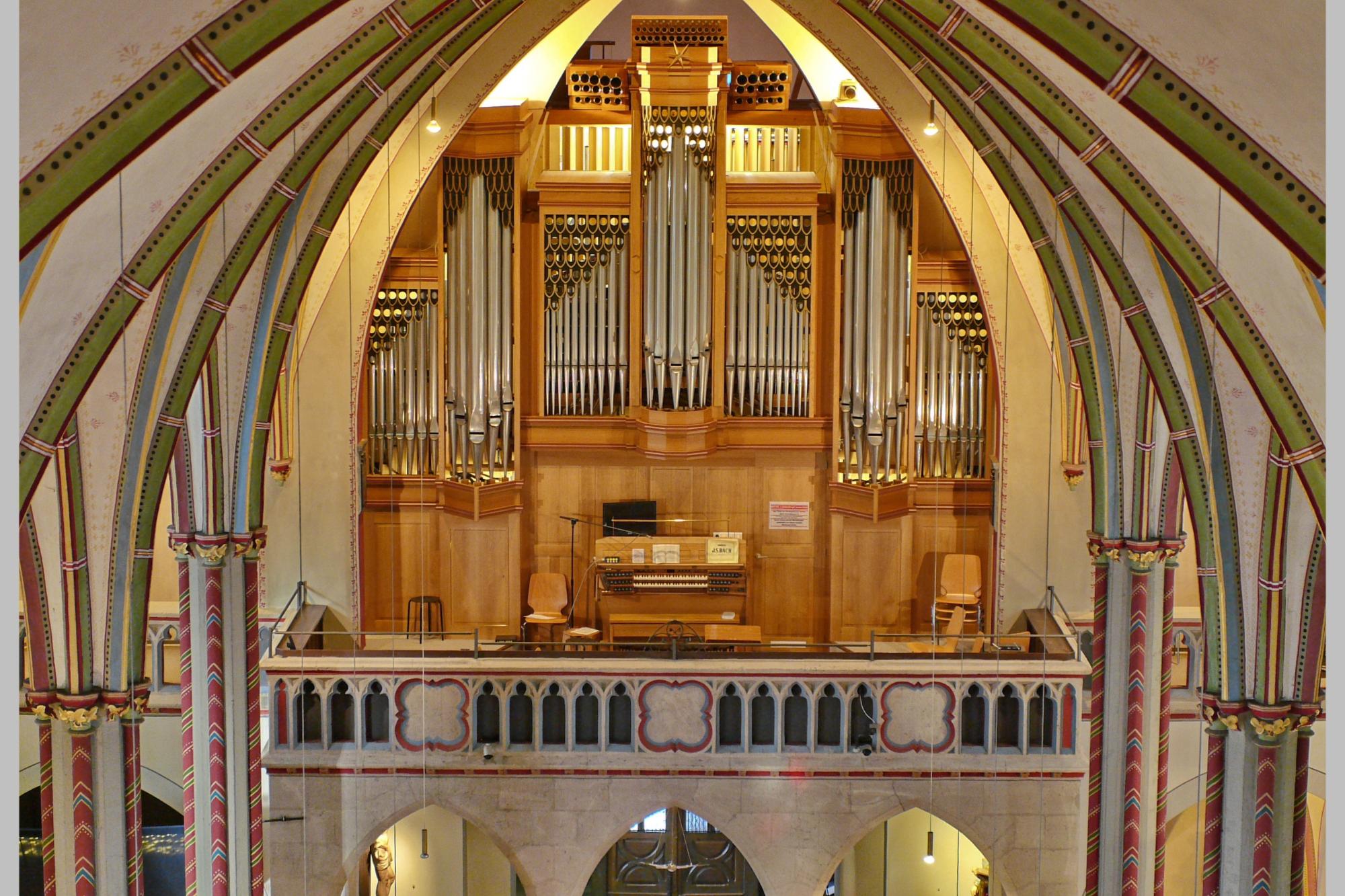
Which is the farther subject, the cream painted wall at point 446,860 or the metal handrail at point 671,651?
the cream painted wall at point 446,860

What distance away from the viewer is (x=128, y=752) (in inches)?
446

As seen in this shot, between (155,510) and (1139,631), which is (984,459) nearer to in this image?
(1139,631)

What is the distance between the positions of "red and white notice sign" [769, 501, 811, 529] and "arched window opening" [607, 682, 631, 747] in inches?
125

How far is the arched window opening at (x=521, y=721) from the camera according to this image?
1545 centimetres

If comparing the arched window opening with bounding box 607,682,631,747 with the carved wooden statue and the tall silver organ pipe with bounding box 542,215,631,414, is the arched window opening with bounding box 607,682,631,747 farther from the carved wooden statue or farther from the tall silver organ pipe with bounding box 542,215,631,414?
the carved wooden statue

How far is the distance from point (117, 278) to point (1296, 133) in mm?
5273

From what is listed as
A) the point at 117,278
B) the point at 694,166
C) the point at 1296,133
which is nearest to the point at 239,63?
the point at 117,278

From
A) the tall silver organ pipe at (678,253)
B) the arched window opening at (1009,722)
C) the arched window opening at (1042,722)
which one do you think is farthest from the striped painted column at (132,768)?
the arched window opening at (1042,722)

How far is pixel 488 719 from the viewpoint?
50.8ft

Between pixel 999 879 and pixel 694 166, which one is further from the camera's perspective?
pixel 694 166

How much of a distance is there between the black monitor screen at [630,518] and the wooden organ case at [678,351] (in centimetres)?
19

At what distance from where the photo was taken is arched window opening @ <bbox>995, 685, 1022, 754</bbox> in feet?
50.1

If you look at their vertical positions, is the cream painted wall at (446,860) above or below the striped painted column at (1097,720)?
below

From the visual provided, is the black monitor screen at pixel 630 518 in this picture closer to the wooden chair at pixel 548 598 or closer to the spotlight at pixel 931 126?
the wooden chair at pixel 548 598
